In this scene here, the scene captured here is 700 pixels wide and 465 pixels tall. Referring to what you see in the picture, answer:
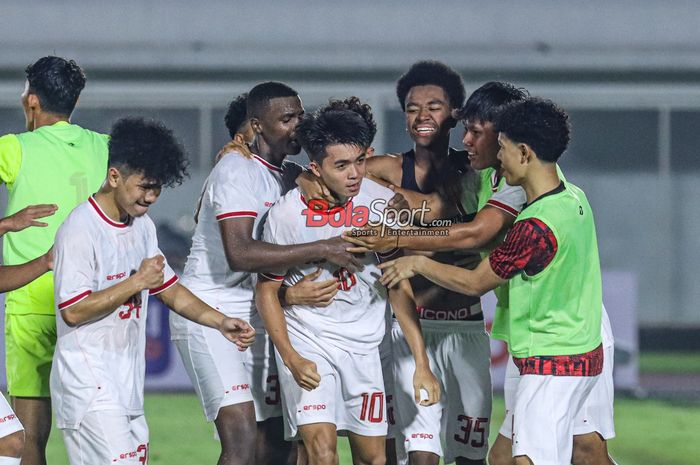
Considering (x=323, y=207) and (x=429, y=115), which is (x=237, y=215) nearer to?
(x=323, y=207)

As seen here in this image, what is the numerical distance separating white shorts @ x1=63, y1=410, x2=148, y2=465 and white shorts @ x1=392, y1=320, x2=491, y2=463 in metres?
1.60

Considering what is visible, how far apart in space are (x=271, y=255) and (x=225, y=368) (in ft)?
2.31

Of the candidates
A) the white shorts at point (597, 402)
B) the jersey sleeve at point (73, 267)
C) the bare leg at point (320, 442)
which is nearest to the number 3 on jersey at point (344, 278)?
the bare leg at point (320, 442)

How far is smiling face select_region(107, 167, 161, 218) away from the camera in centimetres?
466

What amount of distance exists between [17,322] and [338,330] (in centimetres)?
153

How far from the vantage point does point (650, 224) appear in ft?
57.3

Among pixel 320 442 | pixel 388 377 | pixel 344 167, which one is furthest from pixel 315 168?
pixel 320 442

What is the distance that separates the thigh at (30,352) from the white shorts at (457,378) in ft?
5.54

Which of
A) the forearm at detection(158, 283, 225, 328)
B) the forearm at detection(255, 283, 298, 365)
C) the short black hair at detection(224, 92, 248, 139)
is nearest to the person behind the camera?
the forearm at detection(158, 283, 225, 328)

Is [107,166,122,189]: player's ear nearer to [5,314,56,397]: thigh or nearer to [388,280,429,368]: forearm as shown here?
[5,314,56,397]: thigh

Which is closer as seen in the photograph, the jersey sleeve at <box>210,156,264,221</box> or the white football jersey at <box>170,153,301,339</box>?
the jersey sleeve at <box>210,156,264,221</box>

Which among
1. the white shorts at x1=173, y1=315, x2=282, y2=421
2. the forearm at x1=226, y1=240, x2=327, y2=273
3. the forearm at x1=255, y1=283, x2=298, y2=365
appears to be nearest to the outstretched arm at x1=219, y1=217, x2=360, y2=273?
the forearm at x1=226, y1=240, x2=327, y2=273

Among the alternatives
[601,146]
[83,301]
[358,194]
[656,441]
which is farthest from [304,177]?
[601,146]

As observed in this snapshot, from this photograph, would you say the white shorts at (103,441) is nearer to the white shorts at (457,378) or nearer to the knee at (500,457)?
the white shorts at (457,378)
